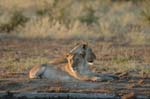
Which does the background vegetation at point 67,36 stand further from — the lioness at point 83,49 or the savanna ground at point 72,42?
the lioness at point 83,49

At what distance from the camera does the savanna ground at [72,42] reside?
514 inches

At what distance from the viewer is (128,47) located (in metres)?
21.9

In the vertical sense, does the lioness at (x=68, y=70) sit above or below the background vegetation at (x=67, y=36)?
below

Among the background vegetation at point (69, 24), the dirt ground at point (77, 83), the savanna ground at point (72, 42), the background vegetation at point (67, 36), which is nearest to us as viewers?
the dirt ground at point (77, 83)

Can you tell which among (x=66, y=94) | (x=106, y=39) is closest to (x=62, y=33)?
(x=106, y=39)

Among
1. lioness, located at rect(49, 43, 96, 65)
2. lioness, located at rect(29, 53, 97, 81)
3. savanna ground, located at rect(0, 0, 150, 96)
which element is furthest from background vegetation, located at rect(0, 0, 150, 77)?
lioness, located at rect(29, 53, 97, 81)

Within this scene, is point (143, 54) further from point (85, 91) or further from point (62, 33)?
point (85, 91)

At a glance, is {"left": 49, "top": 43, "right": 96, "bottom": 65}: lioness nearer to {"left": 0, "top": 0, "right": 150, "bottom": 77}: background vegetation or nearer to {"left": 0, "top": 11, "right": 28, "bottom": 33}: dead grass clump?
{"left": 0, "top": 0, "right": 150, "bottom": 77}: background vegetation

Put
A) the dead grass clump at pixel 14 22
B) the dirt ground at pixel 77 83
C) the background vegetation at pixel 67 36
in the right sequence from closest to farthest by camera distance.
A: the dirt ground at pixel 77 83, the background vegetation at pixel 67 36, the dead grass clump at pixel 14 22

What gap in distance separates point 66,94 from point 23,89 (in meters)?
1.09

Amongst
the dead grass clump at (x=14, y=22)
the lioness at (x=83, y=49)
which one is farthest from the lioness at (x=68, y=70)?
the dead grass clump at (x=14, y=22)

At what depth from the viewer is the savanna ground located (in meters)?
13.0

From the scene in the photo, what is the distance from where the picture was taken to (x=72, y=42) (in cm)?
2320

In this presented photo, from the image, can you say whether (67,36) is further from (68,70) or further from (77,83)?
(77,83)
